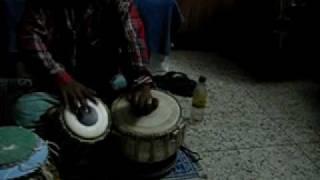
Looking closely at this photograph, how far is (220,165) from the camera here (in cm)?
195

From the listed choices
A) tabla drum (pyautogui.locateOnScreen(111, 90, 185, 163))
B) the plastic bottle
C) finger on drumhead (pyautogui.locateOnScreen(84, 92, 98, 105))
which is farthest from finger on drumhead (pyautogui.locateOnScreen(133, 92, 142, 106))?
the plastic bottle

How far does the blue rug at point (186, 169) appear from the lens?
5.99ft

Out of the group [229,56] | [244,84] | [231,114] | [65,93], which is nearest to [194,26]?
[229,56]

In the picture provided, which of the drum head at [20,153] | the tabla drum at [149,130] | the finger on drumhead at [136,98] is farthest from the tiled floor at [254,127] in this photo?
the drum head at [20,153]

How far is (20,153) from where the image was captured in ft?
4.07

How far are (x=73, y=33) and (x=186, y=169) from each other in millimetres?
735

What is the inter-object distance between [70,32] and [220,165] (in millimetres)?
863

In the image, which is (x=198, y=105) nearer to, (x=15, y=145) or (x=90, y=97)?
(x=90, y=97)

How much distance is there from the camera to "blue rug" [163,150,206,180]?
1.83m

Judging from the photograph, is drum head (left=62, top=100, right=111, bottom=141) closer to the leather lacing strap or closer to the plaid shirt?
the plaid shirt

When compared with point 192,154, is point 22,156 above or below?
above

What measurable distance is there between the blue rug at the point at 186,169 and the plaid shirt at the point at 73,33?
42 centimetres

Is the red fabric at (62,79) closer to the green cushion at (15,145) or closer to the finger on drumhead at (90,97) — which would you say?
the finger on drumhead at (90,97)

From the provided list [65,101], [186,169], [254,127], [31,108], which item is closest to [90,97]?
[65,101]
